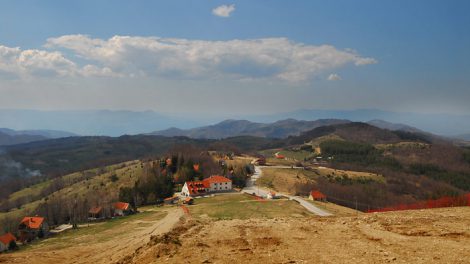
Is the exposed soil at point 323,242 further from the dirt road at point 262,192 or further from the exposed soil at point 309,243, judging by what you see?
the dirt road at point 262,192

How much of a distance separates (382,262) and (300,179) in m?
104

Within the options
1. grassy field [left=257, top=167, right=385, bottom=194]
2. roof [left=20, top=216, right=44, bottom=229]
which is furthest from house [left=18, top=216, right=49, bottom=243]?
grassy field [left=257, top=167, right=385, bottom=194]

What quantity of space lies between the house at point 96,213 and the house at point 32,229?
9.29 meters

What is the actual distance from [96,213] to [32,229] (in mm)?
13303

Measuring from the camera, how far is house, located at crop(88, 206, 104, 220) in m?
82.1

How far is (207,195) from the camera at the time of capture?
90.9 meters

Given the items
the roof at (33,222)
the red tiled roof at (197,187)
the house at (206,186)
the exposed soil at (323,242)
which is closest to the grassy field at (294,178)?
the house at (206,186)

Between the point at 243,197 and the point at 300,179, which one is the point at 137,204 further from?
the point at 300,179

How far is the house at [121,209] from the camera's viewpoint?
8081cm

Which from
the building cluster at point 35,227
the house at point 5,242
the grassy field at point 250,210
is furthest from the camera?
the building cluster at point 35,227

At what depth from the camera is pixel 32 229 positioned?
75.1 m

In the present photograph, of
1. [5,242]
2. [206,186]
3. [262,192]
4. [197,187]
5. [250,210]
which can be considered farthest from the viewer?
[206,186]

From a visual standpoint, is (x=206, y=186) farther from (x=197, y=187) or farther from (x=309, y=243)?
(x=309, y=243)

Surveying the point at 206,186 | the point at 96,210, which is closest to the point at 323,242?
the point at 96,210
